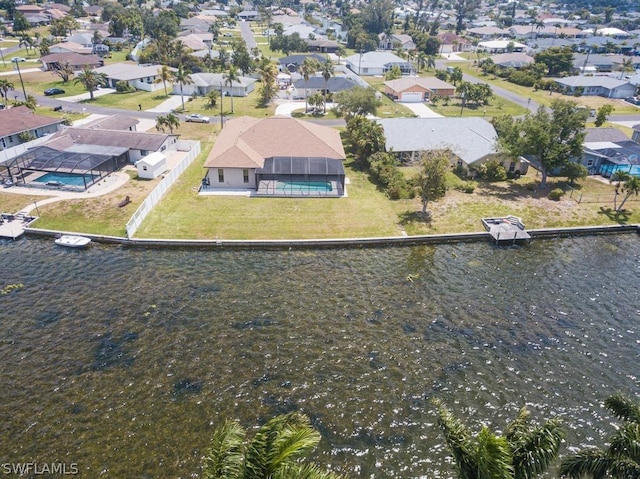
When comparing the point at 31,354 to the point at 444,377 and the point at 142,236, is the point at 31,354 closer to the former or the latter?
the point at 142,236

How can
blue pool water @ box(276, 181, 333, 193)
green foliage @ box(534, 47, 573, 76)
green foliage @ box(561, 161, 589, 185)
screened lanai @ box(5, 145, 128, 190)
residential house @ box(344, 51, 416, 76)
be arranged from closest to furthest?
screened lanai @ box(5, 145, 128, 190) → blue pool water @ box(276, 181, 333, 193) → green foliage @ box(561, 161, 589, 185) → green foliage @ box(534, 47, 573, 76) → residential house @ box(344, 51, 416, 76)

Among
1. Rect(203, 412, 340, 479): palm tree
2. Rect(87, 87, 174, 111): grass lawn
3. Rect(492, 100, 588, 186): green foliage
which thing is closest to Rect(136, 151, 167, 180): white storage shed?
Rect(87, 87, 174, 111): grass lawn

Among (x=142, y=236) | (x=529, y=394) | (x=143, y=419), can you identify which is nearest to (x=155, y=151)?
(x=142, y=236)

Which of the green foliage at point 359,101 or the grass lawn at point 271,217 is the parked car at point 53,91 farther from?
the green foliage at point 359,101

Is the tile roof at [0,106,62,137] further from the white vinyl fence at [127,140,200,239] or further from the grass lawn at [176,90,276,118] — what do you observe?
the grass lawn at [176,90,276,118]

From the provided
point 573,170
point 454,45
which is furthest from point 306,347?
point 454,45

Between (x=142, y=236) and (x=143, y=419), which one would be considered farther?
(x=142, y=236)

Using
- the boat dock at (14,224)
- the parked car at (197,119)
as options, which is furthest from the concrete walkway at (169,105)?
the boat dock at (14,224)
